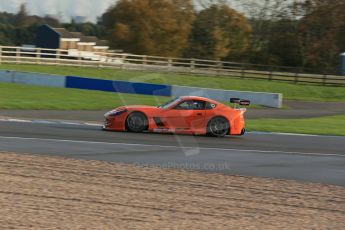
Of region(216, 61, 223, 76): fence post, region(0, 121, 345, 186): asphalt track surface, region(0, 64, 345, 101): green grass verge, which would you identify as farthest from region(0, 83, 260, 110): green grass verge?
region(216, 61, 223, 76): fence post

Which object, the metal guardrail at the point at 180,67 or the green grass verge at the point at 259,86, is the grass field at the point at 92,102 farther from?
the metal guardrail at the point at 180,67

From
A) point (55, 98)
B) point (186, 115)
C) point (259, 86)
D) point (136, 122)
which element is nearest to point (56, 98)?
point (55, 98)

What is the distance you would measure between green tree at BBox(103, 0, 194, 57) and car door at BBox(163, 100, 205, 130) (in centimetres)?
4495

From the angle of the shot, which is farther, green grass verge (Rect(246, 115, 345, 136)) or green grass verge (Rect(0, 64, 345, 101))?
green grass verge (Rect(0, 64, 345, 101))

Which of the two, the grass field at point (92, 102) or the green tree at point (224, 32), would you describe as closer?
the grass field at point (92, 102)

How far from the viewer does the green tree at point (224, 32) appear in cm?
5884

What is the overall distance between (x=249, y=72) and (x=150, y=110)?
1226 inches

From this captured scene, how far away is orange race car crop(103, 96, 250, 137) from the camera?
50.7ft

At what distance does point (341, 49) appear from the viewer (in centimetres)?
5097

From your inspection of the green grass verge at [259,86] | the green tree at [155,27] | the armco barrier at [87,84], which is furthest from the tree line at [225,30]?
the armco barrier at [87,84]

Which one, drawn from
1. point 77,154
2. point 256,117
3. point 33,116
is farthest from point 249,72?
point 77,154

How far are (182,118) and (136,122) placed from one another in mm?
1139

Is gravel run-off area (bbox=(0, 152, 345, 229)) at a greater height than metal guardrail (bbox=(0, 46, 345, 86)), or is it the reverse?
metal guardrail (bbox=(0, 46, 345, 86))

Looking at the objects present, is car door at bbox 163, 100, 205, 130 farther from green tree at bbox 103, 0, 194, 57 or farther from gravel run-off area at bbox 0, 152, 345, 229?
green tree at bbox 103, 0, 194, 57
